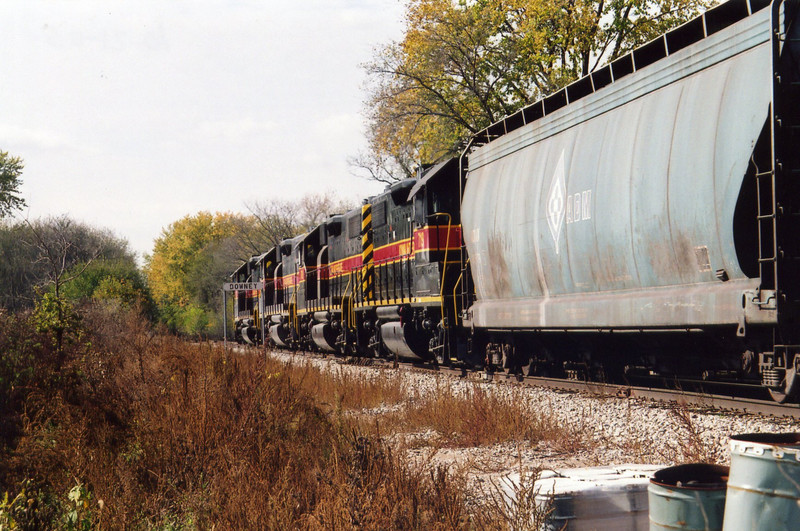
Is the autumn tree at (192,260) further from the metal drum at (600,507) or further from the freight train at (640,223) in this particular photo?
the metal drum at (600,507)

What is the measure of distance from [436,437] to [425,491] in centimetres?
376

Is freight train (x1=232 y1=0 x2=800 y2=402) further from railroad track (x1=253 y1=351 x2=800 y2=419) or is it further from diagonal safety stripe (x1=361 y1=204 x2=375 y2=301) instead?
diagonal safety stripe (x1=361 y1=204 x2=375 y2=301)

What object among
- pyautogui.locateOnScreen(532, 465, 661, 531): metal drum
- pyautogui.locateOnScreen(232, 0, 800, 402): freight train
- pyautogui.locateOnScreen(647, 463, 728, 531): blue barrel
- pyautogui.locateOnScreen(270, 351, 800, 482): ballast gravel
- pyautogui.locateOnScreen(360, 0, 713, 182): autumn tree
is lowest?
pyautogui.locateOnScreen(270, 351, 800, 482): ballast gravel

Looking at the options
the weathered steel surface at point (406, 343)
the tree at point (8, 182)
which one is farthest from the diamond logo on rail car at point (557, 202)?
the tree at point (8, 182)

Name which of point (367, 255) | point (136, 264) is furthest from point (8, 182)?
point (367, 255)

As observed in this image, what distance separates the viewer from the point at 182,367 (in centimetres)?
1077

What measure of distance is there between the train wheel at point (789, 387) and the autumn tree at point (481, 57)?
20.7m

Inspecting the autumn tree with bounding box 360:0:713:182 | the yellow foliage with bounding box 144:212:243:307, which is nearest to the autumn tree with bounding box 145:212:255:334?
the yellow foliage with bounding box 144:212:243:307

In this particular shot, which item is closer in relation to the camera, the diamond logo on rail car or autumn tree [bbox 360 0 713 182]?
the diamond logo on rail car

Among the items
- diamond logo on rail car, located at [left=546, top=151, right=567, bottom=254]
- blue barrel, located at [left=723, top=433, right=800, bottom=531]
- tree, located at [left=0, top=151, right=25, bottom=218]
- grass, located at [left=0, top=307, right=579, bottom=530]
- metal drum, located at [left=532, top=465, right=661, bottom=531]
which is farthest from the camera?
tree, located at [left=0, top=151, right=25, bottom=218]

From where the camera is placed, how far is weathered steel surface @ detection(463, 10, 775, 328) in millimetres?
8109

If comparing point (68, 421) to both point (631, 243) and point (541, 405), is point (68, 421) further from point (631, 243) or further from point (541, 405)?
point (631, 243)

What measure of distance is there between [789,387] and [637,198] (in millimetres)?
2713

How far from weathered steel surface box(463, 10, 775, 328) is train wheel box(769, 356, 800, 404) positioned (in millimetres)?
647
